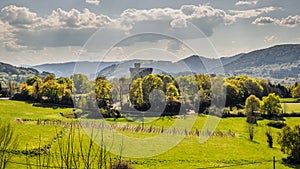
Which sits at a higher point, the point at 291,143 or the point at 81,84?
the point at 81,84

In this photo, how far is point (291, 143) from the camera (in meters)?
29.5

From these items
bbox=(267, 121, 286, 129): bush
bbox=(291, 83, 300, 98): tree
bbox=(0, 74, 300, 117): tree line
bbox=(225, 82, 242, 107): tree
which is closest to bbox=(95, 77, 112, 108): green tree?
bbox=(0, 74, 300, 117): tree line

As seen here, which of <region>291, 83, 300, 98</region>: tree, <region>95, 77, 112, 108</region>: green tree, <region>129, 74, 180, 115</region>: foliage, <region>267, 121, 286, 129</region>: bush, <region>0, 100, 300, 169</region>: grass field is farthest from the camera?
<region>291, 83, 300, 98</region>: tree

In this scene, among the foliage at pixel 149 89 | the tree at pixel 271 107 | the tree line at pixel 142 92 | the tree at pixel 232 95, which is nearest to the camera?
the foliage at pixel 149 89

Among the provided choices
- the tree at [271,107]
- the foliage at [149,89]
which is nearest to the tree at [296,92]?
the tree at [271,107]

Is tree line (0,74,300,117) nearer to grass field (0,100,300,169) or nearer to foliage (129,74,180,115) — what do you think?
foliage (129,74,180,115)

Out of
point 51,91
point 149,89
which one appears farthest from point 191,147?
point 51,91

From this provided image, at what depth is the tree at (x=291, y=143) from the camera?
28594 mm

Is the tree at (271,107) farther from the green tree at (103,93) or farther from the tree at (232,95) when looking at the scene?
the green tree at (103,93)

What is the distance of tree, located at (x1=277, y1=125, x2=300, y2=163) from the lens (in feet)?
93.8

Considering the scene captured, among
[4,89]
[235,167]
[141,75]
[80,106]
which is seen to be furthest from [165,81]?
[4,89]

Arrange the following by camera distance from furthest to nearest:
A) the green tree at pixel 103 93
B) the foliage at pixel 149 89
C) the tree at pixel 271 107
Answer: the tree at pixel 271 107 → the green tree at pixel 103 93 → the foliage at pixel 149 89

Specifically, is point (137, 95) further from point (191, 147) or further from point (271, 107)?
point (271, 107)

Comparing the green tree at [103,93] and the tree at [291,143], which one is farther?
the green tree at [103,93]
